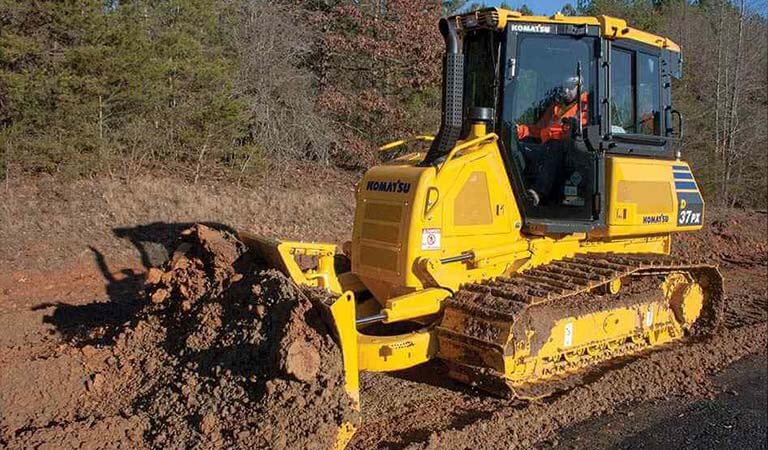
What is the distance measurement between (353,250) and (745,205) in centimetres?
1757

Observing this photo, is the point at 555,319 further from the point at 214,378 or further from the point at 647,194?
the point at 214,378

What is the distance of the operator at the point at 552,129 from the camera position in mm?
5695

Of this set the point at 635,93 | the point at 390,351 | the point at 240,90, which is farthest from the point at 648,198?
the point at 240,90

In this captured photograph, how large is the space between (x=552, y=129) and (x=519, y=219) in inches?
30.6

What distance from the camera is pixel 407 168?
18.0ft

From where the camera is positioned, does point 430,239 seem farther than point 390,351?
Yes

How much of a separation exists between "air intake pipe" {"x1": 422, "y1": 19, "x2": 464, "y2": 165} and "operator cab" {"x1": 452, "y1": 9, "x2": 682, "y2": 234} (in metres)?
0.19

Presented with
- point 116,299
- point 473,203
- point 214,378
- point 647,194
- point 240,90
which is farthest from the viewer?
point 240,90

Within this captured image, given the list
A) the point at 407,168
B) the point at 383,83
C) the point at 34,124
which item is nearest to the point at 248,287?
the point at 407,168

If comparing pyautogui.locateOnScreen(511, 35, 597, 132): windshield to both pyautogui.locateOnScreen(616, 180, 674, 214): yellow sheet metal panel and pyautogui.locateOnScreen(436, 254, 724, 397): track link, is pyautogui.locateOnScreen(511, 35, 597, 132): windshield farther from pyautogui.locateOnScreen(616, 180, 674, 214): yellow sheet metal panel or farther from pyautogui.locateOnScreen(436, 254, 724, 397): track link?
pyautogui.locateOnScreen(436, 254, 724, 397): track link

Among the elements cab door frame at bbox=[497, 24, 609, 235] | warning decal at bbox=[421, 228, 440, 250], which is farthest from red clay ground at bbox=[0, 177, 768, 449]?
cab door frame at bbox=[497, 24, 609, 235]

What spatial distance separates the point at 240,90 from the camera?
1371cm

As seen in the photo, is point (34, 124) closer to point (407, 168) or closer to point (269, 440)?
point (407, 168)

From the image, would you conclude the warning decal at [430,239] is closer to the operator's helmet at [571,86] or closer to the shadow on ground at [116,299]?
the operator's helmet at [571,86]
